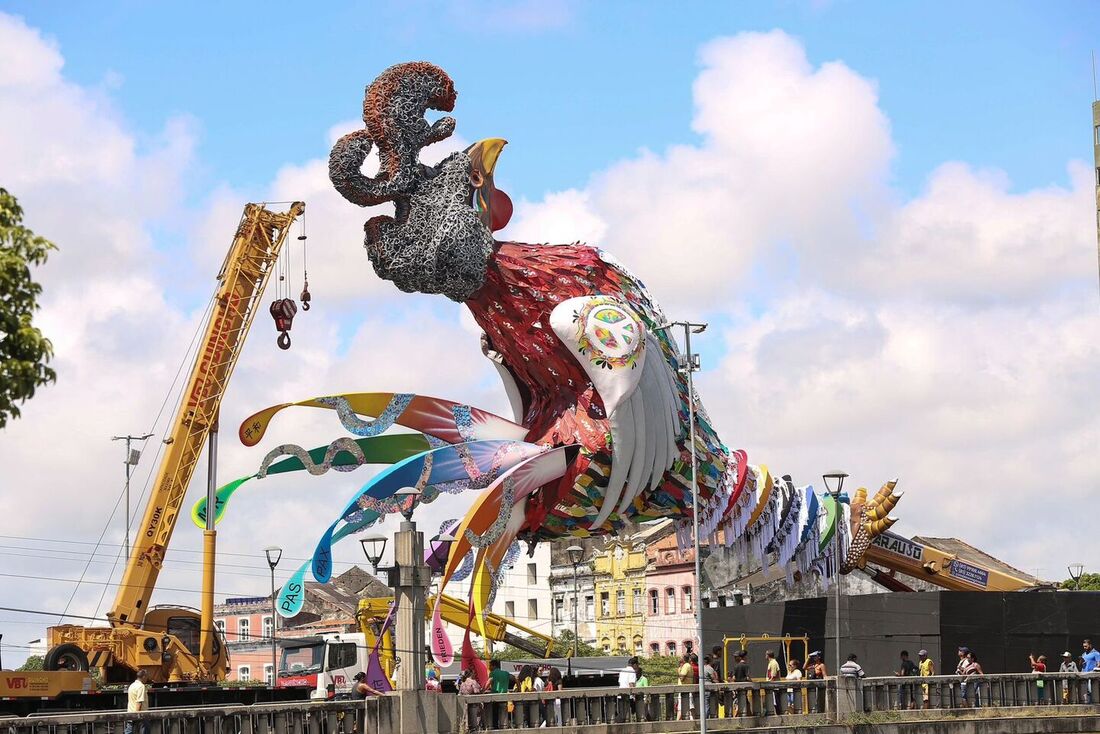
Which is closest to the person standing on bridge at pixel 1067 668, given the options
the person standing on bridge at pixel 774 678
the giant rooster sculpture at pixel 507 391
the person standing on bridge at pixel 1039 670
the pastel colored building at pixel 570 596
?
the person standing on bridge at pixel 1039 670

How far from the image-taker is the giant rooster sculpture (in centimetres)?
3716

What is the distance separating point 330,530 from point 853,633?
1345cm

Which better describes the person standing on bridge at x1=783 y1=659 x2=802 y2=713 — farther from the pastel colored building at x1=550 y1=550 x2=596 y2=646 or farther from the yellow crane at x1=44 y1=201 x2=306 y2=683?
the pastel colored building at x1=550 y1=550 x2=596 y2=646

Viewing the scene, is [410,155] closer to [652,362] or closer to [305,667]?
[652,362]

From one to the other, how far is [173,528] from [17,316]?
2860 centimetres

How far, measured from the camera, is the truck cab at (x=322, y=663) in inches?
1628

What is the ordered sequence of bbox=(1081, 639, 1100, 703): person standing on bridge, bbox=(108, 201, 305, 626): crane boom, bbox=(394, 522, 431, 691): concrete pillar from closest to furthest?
1. bbox=(394, 522, 431, 691): concrete pillar
2. bbox=(1081, 639, 1100, 703): person standing on bridge
3. bbox=(108, 201, 305, 626): crane boom

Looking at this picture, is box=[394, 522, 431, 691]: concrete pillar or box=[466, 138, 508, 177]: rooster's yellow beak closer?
box=[394, 522, 431, 691]: concrete pillar

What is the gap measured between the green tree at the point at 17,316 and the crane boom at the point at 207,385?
26.7 metres

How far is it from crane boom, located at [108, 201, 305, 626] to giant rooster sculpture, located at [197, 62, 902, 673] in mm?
3662

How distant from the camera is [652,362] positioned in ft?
129

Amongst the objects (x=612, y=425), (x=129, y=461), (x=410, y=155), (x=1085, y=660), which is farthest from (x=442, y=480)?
(x=129, y=461)

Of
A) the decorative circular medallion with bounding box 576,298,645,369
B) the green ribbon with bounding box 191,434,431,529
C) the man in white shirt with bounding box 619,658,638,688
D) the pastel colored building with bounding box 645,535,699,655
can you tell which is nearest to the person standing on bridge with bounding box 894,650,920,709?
the man in white shirt with bounding box 619,658,638,688

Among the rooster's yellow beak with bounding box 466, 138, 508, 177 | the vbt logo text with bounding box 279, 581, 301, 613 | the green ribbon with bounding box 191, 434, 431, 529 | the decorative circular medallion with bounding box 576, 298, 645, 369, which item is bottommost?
the vbt logo text with bounding box 279, 581, 301, 613
